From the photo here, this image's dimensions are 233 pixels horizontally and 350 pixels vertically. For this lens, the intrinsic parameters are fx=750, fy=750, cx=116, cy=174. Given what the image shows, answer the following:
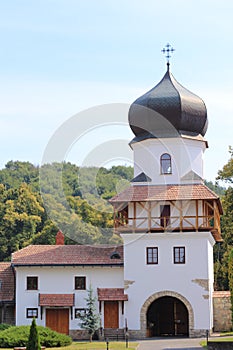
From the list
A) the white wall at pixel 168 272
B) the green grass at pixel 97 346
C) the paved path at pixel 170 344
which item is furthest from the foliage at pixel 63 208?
the green grass at pixel 97 346

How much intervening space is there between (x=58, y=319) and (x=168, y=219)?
7957mm

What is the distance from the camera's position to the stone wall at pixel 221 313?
133 ft

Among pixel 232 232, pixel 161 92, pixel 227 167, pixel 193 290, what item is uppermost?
pixel 161 92

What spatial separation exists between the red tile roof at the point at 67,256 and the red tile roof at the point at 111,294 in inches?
54.6

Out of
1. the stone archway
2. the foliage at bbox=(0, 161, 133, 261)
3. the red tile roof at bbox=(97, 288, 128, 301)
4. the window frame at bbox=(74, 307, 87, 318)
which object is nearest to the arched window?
the foliage at bbox=(0, 161, 133, 261)

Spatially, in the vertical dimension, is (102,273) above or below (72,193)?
below

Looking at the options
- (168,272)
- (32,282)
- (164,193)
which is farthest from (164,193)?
(32,282)

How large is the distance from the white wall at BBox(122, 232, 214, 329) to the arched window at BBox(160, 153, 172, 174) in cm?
408

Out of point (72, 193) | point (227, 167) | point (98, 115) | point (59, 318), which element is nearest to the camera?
point (98, 115)

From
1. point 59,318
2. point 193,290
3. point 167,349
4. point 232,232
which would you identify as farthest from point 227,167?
point 167,349

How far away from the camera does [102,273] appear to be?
40.6m

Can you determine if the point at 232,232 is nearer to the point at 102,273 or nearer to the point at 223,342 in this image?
the point at 102,273

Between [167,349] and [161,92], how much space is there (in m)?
15.8

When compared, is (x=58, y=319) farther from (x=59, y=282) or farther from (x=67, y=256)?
(x=67, y=256)
